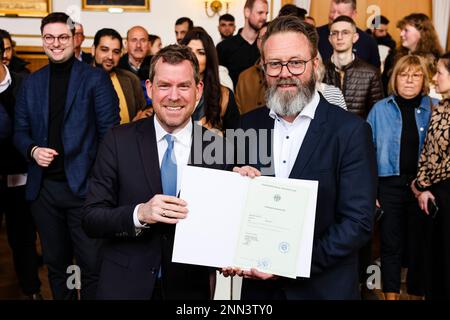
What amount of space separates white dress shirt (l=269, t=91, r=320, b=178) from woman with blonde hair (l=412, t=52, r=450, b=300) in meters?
1.76

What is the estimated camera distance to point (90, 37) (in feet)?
27.8

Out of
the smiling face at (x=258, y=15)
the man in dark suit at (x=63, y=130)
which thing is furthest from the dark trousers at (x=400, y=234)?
the man in dark suit at (x=63, y=130)

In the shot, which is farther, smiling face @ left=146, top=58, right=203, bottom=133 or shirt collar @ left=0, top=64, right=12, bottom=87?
shirt collar @ left=0, top=64, right=12, bottom=87

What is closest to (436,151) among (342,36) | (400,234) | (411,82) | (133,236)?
(411,82)

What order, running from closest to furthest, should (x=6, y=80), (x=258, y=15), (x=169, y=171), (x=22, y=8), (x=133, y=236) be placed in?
(x=133, y=236)
(x=169, y=171)
(x=6, y=80)
(x=258, y=15)
(x=22, y=8)

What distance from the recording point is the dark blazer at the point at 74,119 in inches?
128

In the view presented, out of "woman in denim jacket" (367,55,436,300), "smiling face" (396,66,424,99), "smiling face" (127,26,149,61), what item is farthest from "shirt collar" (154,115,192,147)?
"smiling face" (127,26,149,61)

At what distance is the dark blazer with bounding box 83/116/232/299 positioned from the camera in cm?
194

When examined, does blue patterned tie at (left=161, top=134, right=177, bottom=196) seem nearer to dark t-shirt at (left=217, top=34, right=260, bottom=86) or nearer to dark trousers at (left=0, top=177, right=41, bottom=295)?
dark trousers at (left=0, top=177, right=41, bottom=295)

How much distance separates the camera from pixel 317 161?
6.30ft

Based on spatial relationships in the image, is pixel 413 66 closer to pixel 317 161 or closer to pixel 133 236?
pixel 317 161

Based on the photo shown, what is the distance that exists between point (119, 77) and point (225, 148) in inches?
87.4
